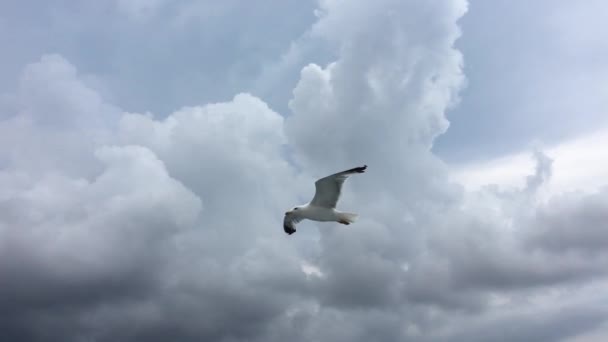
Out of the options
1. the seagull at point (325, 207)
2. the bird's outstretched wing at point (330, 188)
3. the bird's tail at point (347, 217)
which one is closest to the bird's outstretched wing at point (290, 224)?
the seagull at point (325, 207)

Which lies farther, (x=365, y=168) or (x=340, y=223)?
(x=340, y=223)

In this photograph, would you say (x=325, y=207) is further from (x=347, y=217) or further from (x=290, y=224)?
(x=290, y=224)

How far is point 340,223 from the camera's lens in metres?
48.3

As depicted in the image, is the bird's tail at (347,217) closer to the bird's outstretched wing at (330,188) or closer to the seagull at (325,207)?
the seagull at (325,207)

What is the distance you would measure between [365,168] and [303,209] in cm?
829

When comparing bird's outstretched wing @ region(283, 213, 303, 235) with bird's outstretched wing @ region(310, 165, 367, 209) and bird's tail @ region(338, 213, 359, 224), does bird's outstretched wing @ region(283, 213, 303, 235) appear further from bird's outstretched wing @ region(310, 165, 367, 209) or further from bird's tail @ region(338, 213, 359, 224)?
bird's tail @ region(338, 213, 359, 224)

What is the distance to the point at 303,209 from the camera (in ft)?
159

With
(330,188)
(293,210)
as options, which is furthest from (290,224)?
(330,188)

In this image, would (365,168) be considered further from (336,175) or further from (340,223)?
(340,223)

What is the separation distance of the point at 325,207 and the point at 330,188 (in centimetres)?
242

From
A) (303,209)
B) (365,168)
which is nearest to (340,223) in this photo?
(303,209)

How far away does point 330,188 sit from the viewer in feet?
150

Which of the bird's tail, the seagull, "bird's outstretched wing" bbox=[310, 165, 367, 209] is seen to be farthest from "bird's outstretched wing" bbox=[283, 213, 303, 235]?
the bird's tail

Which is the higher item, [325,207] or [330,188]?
[330,188]
